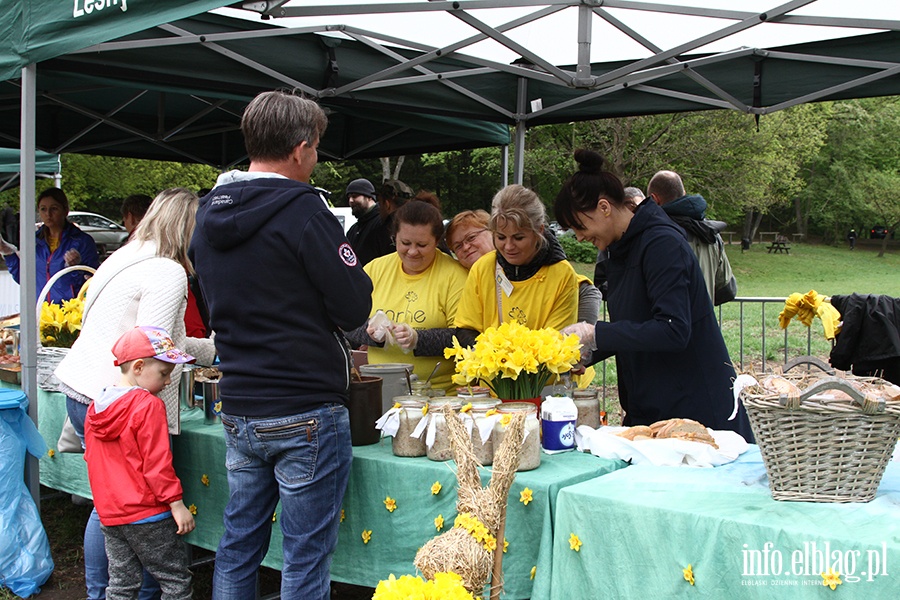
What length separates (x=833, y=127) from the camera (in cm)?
3102

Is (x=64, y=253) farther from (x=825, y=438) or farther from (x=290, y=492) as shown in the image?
(x=825, y=438)

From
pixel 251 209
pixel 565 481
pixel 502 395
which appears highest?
pixel 251 209

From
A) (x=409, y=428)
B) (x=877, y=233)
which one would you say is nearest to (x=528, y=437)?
(x=409, y=428)

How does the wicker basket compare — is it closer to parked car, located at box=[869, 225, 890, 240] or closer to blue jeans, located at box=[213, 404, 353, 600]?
blue jeans, located at box=[213, 404, 353, 600]

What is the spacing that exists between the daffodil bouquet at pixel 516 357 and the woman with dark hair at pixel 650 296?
18cm

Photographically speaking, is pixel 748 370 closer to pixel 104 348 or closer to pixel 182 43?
pixel 104 348

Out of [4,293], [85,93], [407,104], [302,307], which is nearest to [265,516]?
[302,307]

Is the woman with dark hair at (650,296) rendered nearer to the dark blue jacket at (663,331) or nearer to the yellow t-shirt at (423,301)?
the dark blue jacket at (663,331)

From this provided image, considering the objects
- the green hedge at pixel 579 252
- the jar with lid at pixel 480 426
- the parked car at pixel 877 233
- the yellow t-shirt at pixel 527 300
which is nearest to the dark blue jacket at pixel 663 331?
the yellow t-shirt at pixel 527 300

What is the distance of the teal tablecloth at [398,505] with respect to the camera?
217 cm

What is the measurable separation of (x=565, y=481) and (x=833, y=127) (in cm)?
3282

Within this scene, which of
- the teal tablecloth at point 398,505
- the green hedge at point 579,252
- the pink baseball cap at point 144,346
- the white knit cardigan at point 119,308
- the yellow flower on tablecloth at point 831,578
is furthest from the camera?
the green hedge at point 579,252

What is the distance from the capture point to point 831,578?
163cm

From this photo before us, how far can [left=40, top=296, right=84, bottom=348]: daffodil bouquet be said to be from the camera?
3.71m
